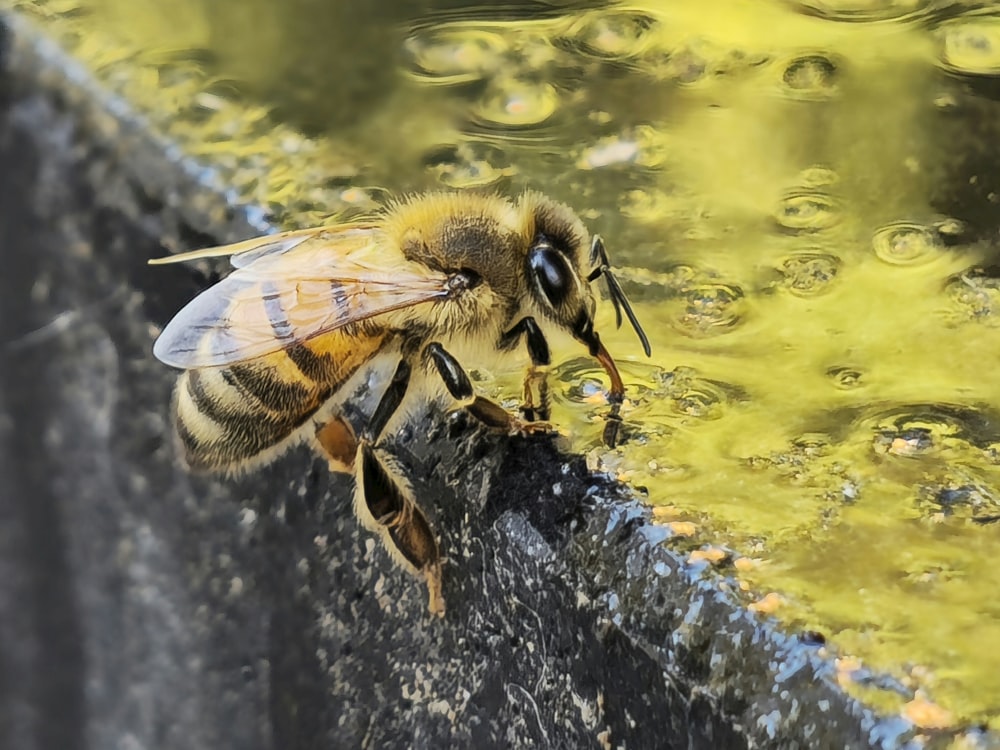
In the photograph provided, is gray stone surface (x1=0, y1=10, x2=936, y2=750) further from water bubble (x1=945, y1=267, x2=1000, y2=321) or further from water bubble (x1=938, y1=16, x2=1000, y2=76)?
water bubble (x1=938, y1=16, x2=1000, y2=76)

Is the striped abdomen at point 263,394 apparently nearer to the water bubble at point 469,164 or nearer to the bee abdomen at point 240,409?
the bee abdomen at point 240,409

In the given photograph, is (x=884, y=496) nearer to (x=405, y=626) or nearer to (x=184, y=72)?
(x=405, y=626)

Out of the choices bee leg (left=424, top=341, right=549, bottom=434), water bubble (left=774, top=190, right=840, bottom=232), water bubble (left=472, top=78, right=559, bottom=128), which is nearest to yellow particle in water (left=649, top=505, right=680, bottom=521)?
bee leg (left=424, top=341, right=549, bottom=434)

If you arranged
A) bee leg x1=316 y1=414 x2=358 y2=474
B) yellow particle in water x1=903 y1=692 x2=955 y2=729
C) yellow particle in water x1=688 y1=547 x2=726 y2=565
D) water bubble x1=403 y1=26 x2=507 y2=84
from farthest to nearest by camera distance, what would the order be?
water bubble x1=403 y1=26 x2=507 y2=84 → bee leg x1=316 y1=414 x2=358 y2=474 → yellow particle in water x1=688 y1=547 x2=726 y2=565 → yellow particle in water x1=903 y1=692 x2=955 y2=729

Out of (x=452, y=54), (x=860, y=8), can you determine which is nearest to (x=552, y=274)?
(x=452, y=54)

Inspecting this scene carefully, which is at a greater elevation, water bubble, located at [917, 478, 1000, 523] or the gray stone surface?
water bubble, located at [917, 478, 1000, 523]

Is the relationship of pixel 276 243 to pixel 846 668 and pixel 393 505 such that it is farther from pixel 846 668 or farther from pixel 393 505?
pixel 846 668

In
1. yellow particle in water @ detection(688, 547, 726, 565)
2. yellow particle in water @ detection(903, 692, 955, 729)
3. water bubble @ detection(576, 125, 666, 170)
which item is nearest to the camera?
yellow particle in water @ detection(903, 692, 955, 729)
